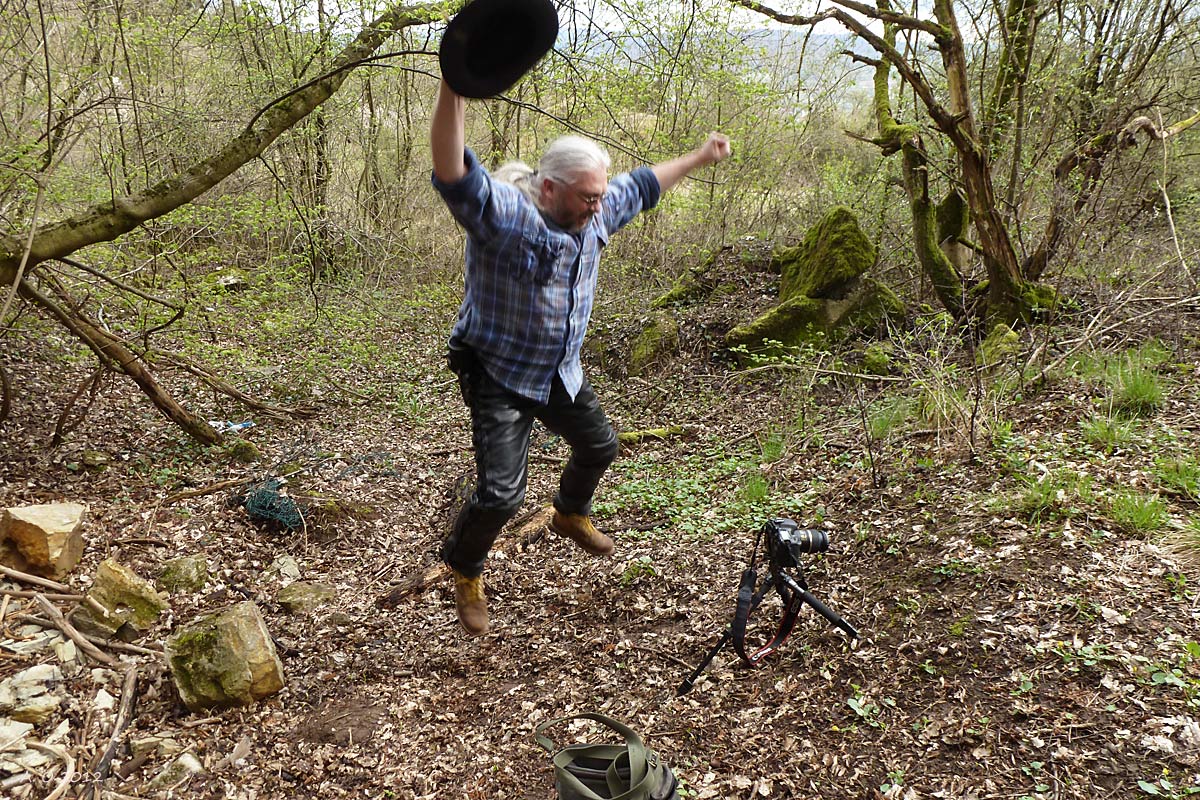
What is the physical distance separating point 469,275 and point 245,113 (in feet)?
23.3

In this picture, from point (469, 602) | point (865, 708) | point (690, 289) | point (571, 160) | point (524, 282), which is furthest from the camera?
point (690, 289)

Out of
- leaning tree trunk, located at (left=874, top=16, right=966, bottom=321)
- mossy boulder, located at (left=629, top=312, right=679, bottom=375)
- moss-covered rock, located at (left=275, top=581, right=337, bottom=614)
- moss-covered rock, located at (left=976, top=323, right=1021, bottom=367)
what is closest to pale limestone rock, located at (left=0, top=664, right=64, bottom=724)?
moss-covered rock, located at (left=275, top=581, right=337, bottom=614)

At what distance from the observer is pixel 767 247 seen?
11312mm

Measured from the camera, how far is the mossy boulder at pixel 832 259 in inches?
334

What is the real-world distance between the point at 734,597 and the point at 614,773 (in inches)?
72.3

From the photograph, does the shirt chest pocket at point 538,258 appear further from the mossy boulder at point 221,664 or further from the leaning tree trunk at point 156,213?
the mossy boulder at point 221,664

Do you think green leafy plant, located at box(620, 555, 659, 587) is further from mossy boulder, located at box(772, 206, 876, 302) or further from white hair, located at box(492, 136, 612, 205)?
mossy boulder, located at box(772, 206, 876, 302)

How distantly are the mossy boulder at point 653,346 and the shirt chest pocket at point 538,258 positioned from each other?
6.07m

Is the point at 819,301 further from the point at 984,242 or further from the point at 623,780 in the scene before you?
the point at 623,780

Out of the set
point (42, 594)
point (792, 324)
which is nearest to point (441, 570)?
point (42, 594)

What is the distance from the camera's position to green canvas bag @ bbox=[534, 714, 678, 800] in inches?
99.0

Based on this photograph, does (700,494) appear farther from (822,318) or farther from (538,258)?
(822,318)

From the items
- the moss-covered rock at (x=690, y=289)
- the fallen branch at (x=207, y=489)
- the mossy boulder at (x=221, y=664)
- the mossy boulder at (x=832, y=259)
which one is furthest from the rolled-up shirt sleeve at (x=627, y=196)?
the moss-covered rock at (x=690, y=289)

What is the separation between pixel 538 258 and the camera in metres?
2.66
